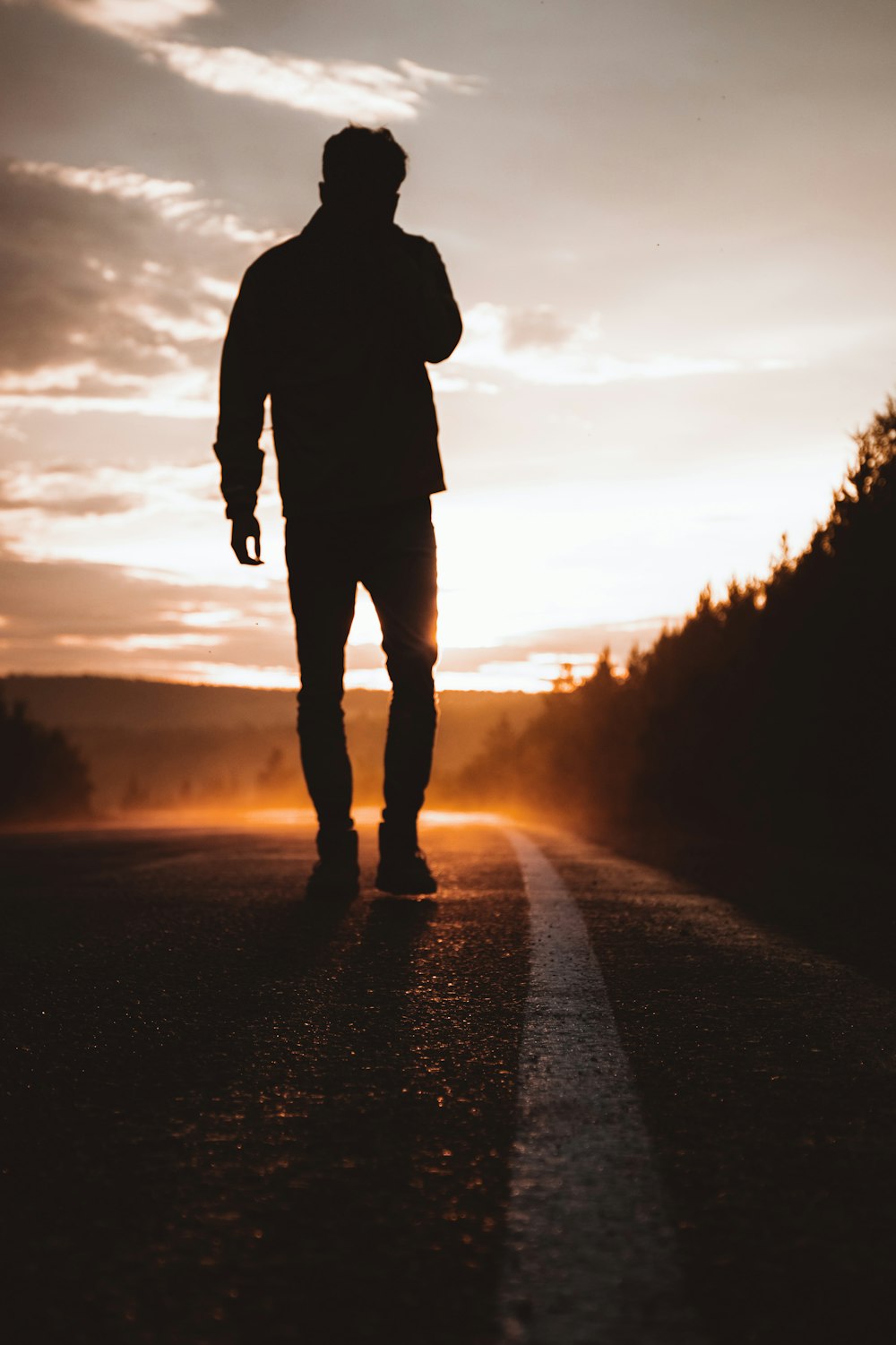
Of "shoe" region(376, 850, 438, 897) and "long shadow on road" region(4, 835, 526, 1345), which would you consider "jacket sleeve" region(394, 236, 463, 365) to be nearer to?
"shoe" region(376, 850, 438, 897)

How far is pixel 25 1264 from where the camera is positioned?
1.46m

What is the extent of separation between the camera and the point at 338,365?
5246mm

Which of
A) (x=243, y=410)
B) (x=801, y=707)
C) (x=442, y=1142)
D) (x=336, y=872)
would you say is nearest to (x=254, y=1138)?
(x=442, y=1142)

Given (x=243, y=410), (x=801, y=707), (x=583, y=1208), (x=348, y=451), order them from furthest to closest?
(x=801, y=707)
(x=243, y=410)
(x=348, y=451)
(x=583, y=1208)

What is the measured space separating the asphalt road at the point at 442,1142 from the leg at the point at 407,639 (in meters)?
1.47

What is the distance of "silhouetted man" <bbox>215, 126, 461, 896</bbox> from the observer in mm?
5152

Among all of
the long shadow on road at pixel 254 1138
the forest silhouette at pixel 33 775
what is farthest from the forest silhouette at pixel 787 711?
the forest silhouette at pixel 33 775

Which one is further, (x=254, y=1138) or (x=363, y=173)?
(x=363, y=173)

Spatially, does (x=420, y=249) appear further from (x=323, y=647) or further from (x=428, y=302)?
(x=323, y=647)

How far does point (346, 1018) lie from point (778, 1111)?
0.99 metres

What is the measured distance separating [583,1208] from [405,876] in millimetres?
3426

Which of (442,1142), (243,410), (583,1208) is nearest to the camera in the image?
(583,1208)

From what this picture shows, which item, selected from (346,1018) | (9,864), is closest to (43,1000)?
(346,1018)

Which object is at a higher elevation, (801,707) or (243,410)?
(243,410)
